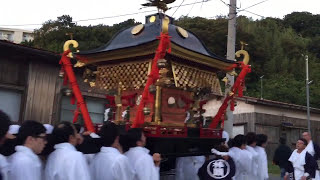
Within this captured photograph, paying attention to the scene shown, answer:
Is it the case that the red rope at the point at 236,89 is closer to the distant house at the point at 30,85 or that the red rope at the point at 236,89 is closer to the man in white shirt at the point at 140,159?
the man in white shirt at the point at 140,159

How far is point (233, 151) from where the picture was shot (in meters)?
6.03

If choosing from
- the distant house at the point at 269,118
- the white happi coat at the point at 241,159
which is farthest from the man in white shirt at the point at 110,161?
the distant house at the point at 269,118

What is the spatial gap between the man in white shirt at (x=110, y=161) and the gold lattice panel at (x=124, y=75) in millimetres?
1842

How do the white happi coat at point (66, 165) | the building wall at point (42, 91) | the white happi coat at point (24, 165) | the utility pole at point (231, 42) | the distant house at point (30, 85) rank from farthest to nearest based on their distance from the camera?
1. the utility pole at point (231, 42)
2. the building wall at point (42, 91)
3. the distant house at point (30, 85)
4. the white happi coat at point (66, 165)
5. the white happi coat at point (24, 165)

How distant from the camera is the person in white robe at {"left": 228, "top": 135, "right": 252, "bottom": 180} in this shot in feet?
19.6

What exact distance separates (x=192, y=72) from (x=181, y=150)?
1.23 m

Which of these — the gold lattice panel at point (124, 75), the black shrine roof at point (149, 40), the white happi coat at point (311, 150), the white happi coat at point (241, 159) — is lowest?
the white happi coat at point (241, 159)

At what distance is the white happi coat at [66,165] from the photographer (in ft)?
10.1

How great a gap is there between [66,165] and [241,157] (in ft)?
12.0

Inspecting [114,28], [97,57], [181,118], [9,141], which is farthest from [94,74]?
[114,28]

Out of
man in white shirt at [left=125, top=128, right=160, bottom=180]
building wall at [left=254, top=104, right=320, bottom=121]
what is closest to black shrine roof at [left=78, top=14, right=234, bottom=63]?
man in white shirt at [left=125, top=128, right=160, bottom=180]

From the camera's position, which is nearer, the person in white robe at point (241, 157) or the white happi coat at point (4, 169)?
the white happi coat at point (4, 169)

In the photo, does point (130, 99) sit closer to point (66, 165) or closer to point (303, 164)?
point (66, 165)

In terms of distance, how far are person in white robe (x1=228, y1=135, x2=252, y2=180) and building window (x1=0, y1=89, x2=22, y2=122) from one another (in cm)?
512
